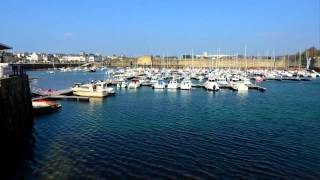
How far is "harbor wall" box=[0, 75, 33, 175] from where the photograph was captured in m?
28.1

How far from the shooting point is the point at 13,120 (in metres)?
32.8

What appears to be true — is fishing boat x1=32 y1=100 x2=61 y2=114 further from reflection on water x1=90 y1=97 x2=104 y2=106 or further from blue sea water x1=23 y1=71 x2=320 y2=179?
reflection on water x1=90 y1=97 x2=104 y2=106

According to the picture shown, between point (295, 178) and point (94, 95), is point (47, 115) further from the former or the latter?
point (295, 178)

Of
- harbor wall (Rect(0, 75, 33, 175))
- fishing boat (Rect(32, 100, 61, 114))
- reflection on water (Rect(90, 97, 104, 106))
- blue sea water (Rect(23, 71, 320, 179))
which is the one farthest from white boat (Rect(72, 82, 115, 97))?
harbor wall (Rect(0, 75, 33, 175))

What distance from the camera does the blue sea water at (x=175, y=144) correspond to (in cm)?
2475

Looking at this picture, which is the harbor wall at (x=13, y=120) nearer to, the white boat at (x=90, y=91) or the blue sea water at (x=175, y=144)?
the blue sea water at (x=175, y=144)

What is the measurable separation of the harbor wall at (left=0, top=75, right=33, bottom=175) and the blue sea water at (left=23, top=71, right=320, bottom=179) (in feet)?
3.57

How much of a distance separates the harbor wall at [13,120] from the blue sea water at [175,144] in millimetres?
1089

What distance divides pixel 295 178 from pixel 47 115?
30.1 metres

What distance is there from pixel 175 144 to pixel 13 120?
12.9 meters

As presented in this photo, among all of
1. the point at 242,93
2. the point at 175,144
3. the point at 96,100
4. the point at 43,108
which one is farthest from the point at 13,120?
the point at 242,93

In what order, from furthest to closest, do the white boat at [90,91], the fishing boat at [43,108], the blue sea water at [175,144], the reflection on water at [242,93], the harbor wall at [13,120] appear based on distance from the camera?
the reflection on water at [242,93] → the white boat at [90,91] → the fishing boat at [43,108] → the harbor wall at [13,120] → the blue sea water at [175,144]

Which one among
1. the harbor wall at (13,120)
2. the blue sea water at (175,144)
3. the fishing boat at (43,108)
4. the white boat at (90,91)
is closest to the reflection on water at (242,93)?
the blue sea water at (175,144)

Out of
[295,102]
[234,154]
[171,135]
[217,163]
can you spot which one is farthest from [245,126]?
[295,102]
